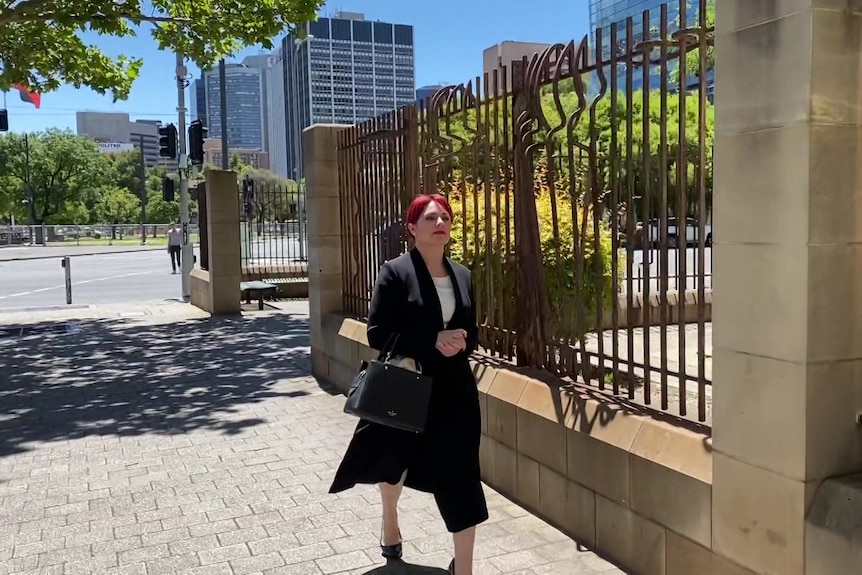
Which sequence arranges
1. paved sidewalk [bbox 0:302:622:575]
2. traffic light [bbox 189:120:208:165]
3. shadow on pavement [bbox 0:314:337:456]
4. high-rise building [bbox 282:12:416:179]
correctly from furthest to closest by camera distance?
high-rise building [bbox 282:12:416:179]
traffic light [bbox 189:120:208:165]
shadow on pavement [bbox 0:314:337:456]
paved sidewalk [bbox 0:302:622:575]

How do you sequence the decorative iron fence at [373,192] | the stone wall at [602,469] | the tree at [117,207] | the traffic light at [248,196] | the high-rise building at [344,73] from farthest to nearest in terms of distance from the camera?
the tree at [117,207], the high-rise building at [344,73], the traffic light at [248,196], the decorative iron fence at [373,192], the stone wall at [602,469]

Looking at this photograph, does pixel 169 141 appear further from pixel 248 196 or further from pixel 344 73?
Answer: pixel 344 73

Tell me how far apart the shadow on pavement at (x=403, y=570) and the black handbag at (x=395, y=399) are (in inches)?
33.2

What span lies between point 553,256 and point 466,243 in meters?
0.62

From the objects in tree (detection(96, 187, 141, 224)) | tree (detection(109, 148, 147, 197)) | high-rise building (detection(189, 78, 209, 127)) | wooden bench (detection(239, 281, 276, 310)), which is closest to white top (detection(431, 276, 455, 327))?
wooden bench (detection(239, 281, 276, 310))

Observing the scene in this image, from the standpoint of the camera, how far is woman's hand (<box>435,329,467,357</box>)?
3336 millimetres

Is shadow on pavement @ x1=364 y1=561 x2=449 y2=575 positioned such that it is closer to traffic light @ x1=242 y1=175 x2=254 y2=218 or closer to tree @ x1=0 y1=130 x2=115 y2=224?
traffic light @ x1=242 y1=175 x2=254 y2=218

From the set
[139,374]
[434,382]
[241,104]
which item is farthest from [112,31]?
→ [241,104]

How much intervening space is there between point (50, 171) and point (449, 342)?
236ft

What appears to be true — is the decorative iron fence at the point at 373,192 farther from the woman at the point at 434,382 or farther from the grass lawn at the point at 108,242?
the grass lawn at the point at 108,242

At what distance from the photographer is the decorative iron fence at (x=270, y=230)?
16.7 m

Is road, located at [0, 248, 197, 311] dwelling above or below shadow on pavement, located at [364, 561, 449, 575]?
above

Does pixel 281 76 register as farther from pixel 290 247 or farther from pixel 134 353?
pixel 134 353

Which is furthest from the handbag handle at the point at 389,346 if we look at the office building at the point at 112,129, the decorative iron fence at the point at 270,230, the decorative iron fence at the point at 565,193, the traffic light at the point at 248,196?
the office building at the point at 112,129
